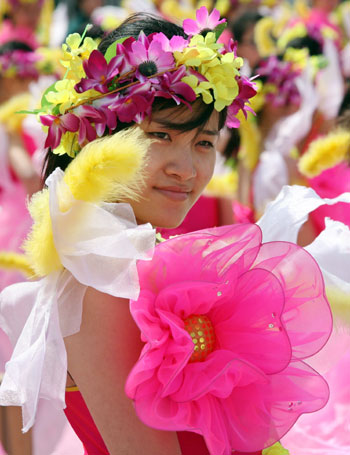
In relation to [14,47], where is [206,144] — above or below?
above

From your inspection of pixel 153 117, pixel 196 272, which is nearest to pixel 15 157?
pixel 153 117

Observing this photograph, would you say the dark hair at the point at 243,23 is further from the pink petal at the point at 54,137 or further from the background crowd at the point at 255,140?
the pink petal at the point at 54,137

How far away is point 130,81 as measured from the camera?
166 cm

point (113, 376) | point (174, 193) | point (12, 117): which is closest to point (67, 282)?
point (113, 376)

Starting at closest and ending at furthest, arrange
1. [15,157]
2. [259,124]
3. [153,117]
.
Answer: [153,117] < [15,157] < [259,124]

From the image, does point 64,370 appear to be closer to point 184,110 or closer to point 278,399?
point 278,399

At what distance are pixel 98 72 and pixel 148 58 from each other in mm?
118

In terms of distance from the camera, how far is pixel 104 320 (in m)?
1.38

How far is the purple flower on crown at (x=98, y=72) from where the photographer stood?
1.63m

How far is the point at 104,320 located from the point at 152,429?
0.74 ft

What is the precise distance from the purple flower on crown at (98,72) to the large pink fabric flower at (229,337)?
47 centimetres

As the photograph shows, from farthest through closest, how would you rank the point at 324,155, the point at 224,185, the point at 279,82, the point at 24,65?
the point at 24,65 → the point at 279,82 → the point at 224,185 → the point at 324,155

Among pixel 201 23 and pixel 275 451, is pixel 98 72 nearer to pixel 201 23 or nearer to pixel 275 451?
pixel 201 23

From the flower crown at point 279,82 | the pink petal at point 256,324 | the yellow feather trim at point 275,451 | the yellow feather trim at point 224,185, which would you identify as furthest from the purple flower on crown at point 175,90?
the flower crown at point 279,82
